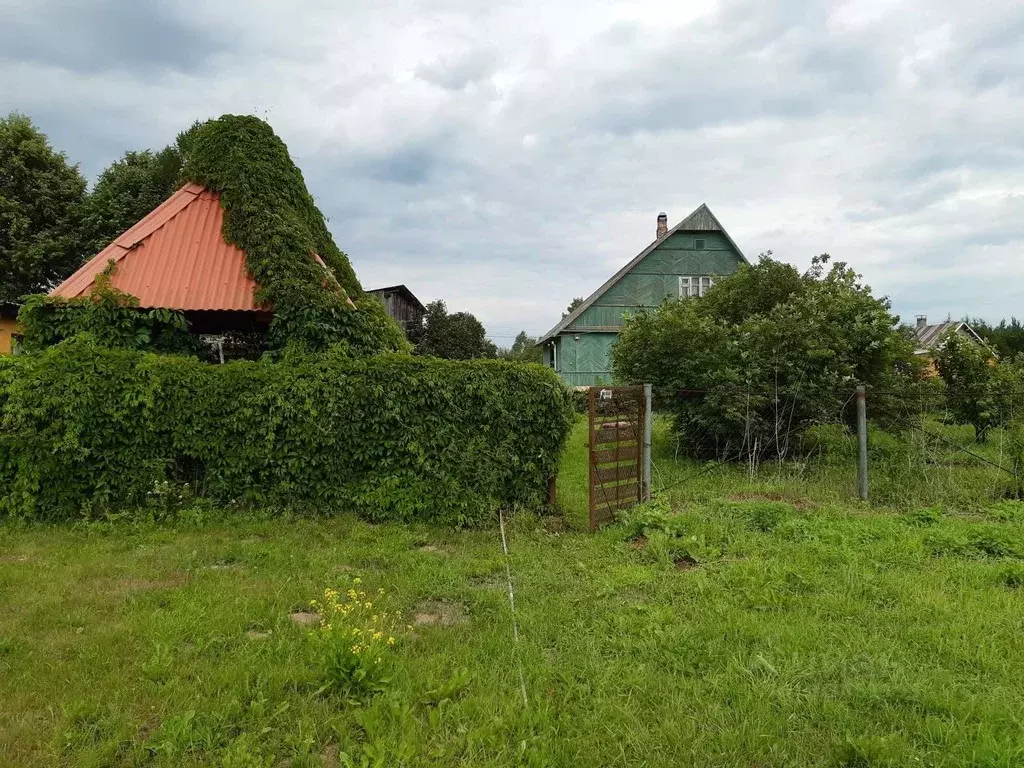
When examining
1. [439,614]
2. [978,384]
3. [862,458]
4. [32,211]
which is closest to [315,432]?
[439,614]

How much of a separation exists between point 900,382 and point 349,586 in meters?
10.2

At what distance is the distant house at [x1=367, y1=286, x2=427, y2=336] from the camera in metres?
34.6

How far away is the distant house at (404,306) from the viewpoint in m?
34.6

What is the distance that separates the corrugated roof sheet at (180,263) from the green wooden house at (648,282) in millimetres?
22055

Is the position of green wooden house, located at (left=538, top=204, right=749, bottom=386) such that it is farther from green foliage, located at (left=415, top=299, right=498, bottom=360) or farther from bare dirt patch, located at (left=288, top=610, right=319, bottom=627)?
bare dirt patch, located at (left=288, top=610, right=319, bottom=627)

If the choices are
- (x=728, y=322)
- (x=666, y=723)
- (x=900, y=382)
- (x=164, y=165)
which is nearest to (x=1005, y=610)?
(x=666, y=723)

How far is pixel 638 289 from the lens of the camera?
3016cm

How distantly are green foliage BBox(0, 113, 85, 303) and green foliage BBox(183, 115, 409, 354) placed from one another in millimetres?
22915

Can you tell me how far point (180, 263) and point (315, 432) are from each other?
3683mm

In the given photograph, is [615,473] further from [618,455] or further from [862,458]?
[862,458]

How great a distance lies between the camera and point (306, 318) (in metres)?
8.33

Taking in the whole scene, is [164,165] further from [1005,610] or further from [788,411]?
[1005,610]

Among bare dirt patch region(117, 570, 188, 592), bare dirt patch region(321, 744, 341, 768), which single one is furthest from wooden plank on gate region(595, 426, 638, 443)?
bare dirt patch region(321, 744, 341, 768)

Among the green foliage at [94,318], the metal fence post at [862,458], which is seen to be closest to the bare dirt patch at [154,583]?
the green foliage at [94,318]
